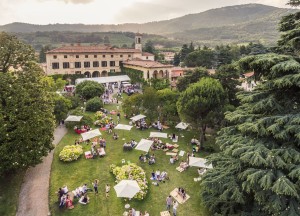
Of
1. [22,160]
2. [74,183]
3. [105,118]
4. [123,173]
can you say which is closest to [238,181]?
[123,173]

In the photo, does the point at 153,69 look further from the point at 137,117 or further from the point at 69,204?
the point at 69,204

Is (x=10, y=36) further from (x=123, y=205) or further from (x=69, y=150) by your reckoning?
(x=123, y=205)

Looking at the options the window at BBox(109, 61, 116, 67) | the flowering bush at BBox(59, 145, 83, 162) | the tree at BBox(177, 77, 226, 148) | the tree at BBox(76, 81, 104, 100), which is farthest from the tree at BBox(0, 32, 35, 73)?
the window at BBox(109, 61, 116, 67)

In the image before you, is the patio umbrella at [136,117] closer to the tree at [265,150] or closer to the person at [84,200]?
the person at [84,200]

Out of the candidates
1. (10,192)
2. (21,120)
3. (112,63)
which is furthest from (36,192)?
(112,63)

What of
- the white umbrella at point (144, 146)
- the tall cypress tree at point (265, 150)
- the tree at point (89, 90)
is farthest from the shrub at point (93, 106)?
the tall cypress tree at point (265, 150)
